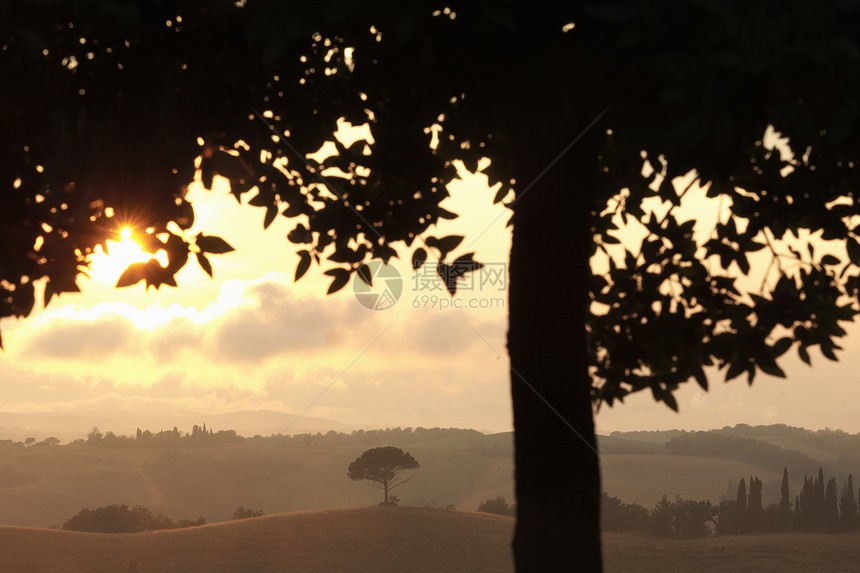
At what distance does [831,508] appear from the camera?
74.2 metres

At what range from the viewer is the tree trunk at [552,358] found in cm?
699

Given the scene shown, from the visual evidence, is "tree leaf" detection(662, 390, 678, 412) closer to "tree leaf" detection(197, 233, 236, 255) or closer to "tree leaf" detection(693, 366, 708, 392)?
"tree leaf" detection(693, 366, 708, 392)

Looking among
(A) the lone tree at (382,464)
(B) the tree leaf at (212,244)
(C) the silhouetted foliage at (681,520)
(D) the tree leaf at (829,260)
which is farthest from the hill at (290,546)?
(D) the tree leaf at (829,260)

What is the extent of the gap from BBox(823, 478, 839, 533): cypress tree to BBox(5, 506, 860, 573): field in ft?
78.2

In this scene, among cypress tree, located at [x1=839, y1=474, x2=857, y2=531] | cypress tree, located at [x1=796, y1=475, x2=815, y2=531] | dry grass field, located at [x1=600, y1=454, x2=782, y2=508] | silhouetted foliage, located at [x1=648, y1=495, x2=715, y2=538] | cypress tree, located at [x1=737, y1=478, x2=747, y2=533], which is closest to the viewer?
silhouetted foliage, located at [x1=648, y1=495, x2=715, y2=538]

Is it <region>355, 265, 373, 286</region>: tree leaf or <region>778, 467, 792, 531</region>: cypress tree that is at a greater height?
<region>355, 265, 373, 286</region>: tree leaf

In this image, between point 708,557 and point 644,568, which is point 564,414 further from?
point 708,557

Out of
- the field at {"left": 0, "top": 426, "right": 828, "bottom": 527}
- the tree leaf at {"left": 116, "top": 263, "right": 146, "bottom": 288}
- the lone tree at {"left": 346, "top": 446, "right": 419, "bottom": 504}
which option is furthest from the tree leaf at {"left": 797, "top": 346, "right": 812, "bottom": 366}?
the field at {"left": 0, "top": 426, "right": 828, "bottom": 527}

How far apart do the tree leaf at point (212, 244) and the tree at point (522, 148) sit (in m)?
0.02

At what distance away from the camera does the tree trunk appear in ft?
22.9

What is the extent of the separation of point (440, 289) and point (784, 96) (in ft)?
16.8

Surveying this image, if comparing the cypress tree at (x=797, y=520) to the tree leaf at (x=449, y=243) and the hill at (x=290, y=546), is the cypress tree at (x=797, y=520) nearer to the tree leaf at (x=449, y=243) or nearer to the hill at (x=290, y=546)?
the hill at (x=290, y=546)

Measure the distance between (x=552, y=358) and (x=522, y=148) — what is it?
2173 mm

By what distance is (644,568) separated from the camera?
44.1 m
